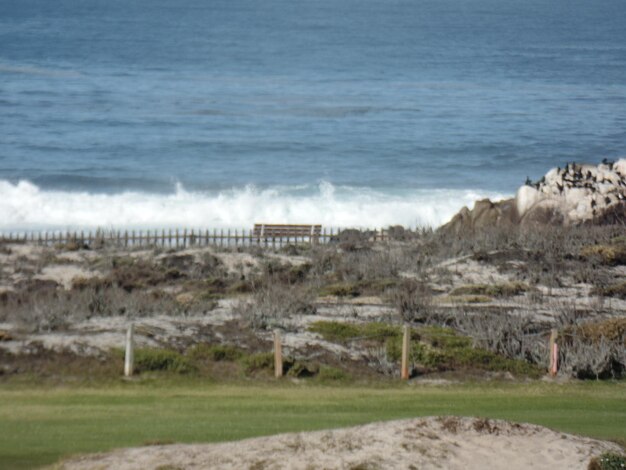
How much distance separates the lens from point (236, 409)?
17906mm

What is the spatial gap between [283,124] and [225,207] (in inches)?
918

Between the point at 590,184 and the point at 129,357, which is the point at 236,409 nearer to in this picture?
the point at 129,357

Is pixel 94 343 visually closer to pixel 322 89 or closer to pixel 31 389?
pixel 31 389

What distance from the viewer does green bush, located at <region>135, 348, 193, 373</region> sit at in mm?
20672

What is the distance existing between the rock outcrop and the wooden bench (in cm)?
449

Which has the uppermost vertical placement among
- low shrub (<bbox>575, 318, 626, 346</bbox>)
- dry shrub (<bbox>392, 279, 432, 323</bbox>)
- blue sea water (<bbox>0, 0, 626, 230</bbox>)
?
blue sea water (<bbox>0, 0, 626, 230</bbox>)

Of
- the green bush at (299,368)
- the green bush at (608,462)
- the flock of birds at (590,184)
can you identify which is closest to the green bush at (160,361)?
the green bush at (299,368)

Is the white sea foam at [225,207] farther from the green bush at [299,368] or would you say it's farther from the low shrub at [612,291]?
the green bush at [299,368]

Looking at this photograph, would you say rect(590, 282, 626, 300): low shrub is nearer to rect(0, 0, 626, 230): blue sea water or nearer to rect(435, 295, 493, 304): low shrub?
rect(435, 295, 493, 304): low shrub

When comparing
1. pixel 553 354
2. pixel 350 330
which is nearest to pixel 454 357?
pixel 553 354

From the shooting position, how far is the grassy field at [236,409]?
15484 mm

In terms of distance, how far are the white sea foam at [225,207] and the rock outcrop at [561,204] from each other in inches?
498

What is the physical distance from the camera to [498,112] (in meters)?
86.6

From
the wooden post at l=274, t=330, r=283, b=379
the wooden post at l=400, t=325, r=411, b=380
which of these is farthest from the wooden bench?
the wooden post at l=274, t=330, r=283, b=379
